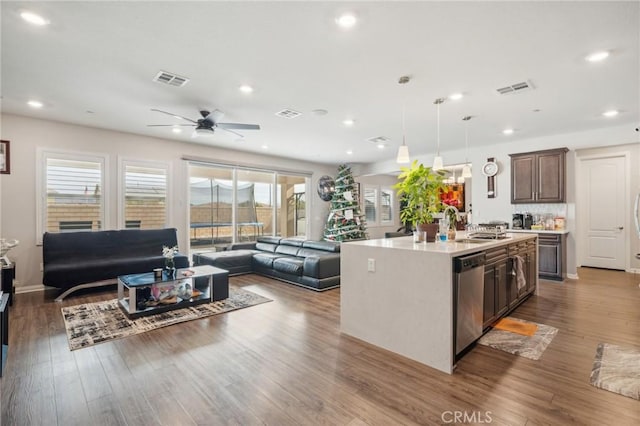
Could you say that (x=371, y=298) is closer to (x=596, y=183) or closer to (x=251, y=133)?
(x=251, y=133)

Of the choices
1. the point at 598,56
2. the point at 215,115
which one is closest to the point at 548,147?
the point at 598,56

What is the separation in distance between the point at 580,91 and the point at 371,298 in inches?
152

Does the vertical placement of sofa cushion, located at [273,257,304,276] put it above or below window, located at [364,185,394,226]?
below

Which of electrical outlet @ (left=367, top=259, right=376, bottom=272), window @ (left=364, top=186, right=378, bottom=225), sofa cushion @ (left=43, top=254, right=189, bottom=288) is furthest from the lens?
window @ (left=364, top=186, right=378, bottom=225)

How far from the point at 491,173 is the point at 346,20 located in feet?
19.0

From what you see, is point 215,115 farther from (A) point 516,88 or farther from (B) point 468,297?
(A) point 516,88

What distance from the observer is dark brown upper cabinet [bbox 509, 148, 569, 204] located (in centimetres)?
588

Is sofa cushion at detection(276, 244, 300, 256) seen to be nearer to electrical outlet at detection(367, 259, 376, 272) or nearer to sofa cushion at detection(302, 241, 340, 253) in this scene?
sofa cushion at detection(302, 241, 340, 253)

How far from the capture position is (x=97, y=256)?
209 inches

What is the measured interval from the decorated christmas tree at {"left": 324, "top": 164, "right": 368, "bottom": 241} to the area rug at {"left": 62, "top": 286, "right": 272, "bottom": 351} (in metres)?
4.67

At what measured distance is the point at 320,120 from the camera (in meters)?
5.19

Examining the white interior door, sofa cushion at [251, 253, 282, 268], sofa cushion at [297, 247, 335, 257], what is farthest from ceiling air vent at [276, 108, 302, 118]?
the white interior door

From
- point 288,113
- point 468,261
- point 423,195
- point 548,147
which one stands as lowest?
point 468,261

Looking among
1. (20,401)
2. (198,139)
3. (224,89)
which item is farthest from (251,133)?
(20,401)
